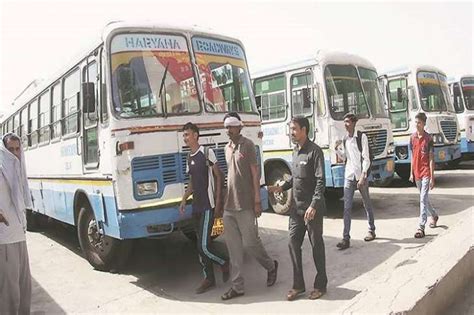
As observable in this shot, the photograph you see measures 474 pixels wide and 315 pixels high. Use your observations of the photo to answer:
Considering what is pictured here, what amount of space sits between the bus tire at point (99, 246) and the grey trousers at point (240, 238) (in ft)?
4.91

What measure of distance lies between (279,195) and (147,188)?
4206mm

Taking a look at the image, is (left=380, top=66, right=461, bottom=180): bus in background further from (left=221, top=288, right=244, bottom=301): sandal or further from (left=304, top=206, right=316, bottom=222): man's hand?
(left=221, top=288, right=244, bottom=301): sandal

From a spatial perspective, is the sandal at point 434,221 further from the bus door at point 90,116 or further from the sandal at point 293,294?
the bus door at point 90,116

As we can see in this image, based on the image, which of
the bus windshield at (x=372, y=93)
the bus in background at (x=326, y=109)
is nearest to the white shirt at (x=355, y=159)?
the bus in background at (x=326, y=109)

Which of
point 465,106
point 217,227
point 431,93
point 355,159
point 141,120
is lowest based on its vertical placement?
point 217,227

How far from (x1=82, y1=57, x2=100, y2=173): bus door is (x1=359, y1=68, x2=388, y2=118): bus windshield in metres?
5.24

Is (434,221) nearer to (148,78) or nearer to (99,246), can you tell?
(148,78)

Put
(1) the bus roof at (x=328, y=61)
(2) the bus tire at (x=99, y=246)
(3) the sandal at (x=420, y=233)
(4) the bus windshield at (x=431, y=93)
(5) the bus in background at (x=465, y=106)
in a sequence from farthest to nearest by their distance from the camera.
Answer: (5) the bus in background at (x=465, y=106) → (4) the bus windshield at (x=431, y=93) → (1) the bus roof at (x=328, y=61) → (3) the sandal at (x=420, y=233) → (2) the bus tire at (x=99, y=246)

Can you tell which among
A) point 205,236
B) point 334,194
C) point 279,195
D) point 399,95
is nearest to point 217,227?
point 205,236

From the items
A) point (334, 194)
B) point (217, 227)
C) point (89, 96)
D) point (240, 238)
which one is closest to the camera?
point (240, 238)

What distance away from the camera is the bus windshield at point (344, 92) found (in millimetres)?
7855

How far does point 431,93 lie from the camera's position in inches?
432

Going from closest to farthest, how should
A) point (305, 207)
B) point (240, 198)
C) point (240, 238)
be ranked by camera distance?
point (305, 207), point (240, 198), point (240, 238)

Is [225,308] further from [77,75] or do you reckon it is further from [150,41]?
[77,75]
